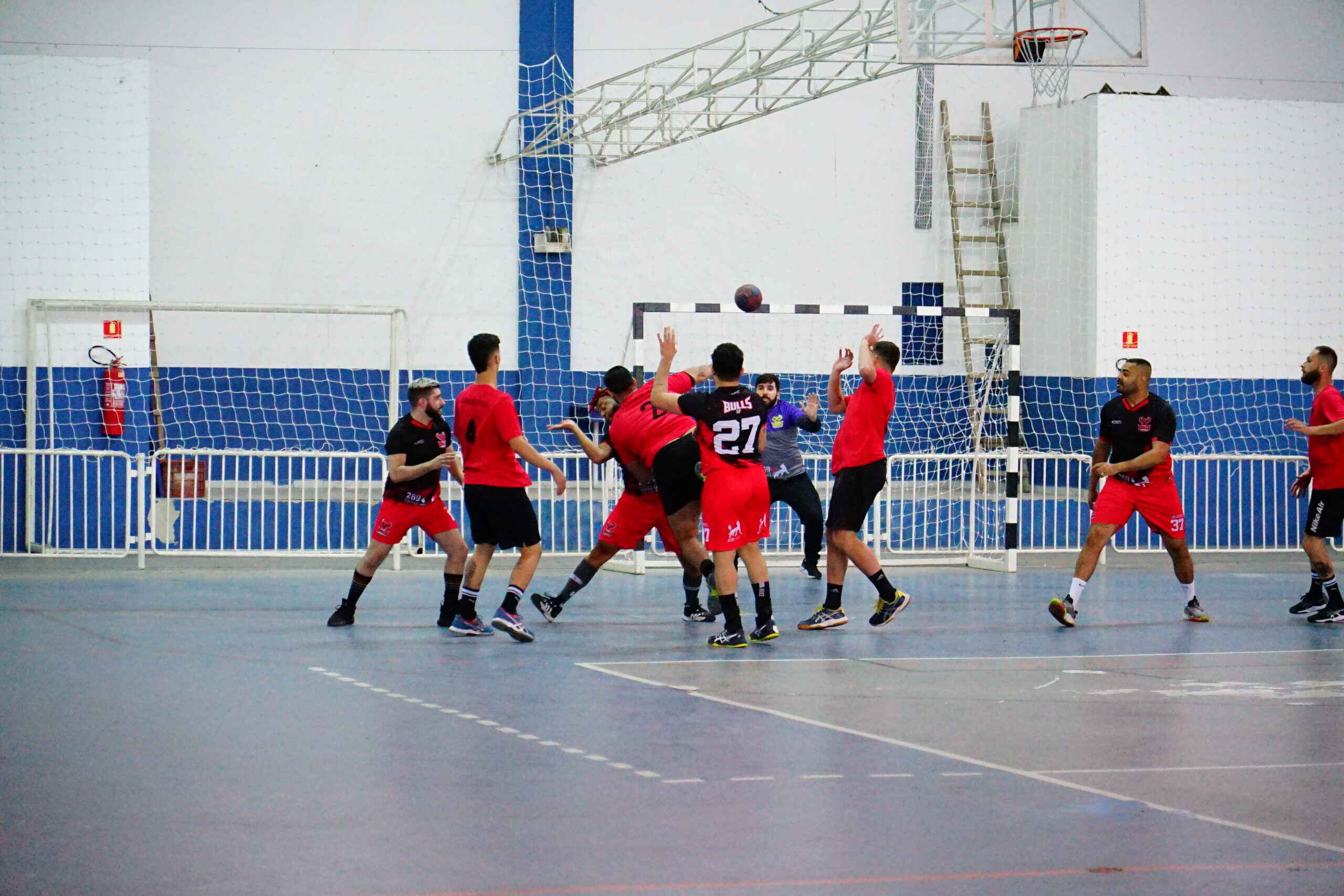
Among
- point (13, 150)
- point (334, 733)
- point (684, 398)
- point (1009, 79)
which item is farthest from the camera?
point (1009, 79)

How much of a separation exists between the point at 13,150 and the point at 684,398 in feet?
34.3

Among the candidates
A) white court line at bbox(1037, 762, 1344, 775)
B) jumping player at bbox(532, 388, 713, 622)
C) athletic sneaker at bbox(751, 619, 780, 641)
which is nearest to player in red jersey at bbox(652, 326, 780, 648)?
athletic sneaker at bbox(751, 619, 780, 641)

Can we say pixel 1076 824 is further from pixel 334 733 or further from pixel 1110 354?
pixel 1110 354

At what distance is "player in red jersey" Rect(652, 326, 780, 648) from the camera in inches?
381

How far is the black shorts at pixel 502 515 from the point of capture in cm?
1017

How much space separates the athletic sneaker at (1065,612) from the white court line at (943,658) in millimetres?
1085

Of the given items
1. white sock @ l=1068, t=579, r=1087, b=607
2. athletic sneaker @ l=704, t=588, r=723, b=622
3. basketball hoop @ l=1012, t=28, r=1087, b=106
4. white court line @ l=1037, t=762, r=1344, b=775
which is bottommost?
white court line @ l=1037, t=762, r=1344, b=775

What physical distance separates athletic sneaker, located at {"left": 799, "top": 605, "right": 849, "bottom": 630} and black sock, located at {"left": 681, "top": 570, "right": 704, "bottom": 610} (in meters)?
0.86

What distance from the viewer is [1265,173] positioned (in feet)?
68.0

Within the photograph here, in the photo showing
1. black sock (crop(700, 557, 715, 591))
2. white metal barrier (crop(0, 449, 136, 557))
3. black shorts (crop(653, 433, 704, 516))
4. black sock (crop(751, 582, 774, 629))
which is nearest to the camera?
black sock (crop(751, 582, 774, 629))

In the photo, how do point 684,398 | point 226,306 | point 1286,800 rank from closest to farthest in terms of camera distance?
point 1286,800
point 684,398
point 226,306

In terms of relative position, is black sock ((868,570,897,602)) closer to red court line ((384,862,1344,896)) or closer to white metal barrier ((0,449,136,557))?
red court line ((384,862,1344,896))

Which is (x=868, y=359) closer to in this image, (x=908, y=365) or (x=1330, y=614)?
(x=1330, y=614)

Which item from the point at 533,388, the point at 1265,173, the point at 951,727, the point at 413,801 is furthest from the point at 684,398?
the point at 1265,173
